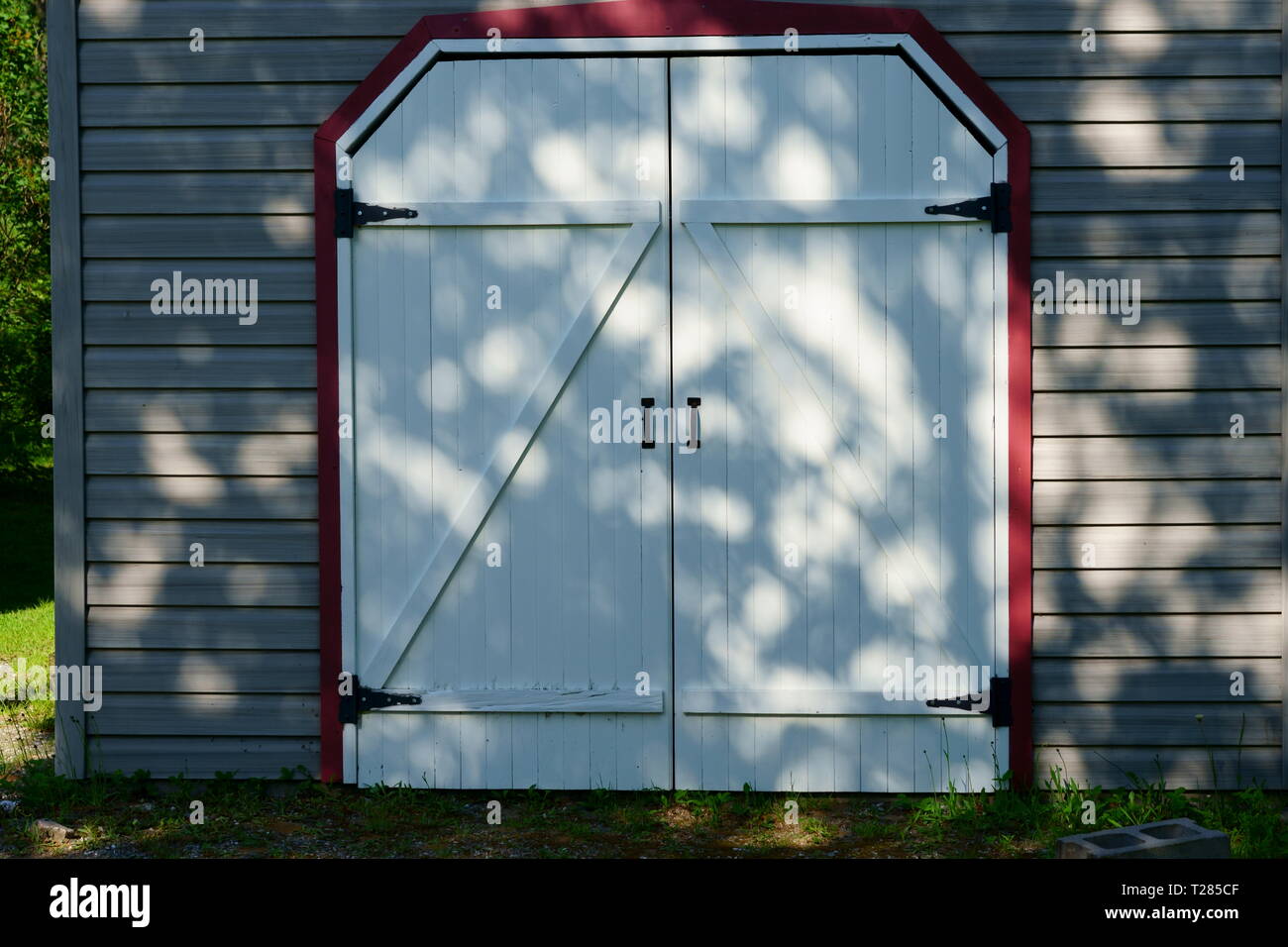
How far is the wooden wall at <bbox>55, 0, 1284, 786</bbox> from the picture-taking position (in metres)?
4.42

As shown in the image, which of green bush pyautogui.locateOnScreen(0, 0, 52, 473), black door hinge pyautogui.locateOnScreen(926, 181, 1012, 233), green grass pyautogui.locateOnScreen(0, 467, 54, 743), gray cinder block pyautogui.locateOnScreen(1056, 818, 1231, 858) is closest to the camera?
gray cinder block pyautogui.locateOnScreen(1056, 818, 1231, 858)

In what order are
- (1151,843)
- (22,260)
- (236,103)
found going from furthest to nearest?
(22,260) < (236,103) < (1151,843)

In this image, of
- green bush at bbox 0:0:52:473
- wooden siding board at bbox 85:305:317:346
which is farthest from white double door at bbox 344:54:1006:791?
green bush at bbox 0:0:52:473

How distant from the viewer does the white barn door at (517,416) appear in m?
4.43

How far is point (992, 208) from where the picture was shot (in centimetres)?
439

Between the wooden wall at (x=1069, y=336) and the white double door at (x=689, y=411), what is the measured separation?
0.86 ft

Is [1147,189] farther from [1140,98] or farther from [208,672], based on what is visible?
[208,672]

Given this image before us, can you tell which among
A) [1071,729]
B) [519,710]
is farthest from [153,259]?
[1071,729]

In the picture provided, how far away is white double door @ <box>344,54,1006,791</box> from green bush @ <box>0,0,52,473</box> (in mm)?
9897

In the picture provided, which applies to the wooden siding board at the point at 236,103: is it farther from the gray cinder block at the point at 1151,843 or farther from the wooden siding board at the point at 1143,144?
the gray cinder block at the point at 1151,843

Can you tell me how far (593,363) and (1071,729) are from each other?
7.29ft

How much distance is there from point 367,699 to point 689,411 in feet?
5.27

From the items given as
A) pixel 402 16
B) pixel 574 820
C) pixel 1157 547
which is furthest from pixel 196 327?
pixel 1157 547

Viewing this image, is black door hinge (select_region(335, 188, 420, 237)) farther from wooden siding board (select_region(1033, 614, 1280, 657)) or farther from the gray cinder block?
the gray cinder block
